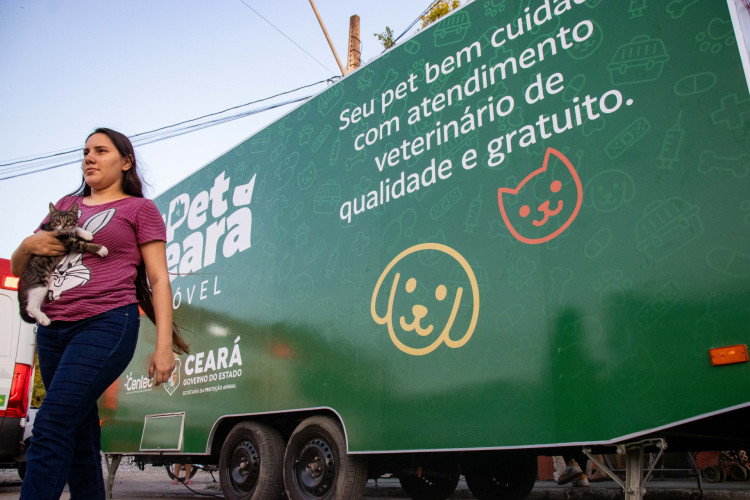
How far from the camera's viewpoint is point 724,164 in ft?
8.32

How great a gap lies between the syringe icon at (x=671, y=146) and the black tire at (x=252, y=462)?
127 inches

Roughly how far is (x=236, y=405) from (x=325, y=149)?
2124 mm

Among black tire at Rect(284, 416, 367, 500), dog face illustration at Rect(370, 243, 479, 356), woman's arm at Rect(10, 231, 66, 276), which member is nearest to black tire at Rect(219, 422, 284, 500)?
black tire at Rect(284, 416, 367, 500)

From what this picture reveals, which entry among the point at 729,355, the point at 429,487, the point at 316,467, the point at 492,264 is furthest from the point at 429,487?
the point at 729,355

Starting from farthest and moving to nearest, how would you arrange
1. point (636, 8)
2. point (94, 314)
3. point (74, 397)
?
point (636, 8) → point (94, 314) → point (74, 397)

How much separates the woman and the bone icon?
231 centimetres

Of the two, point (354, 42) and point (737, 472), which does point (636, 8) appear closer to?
A: point (737, 472)

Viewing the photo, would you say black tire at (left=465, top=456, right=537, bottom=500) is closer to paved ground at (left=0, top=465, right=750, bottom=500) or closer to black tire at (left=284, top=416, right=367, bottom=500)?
black tire at (left=284, top=416, right=367, bottom=500)

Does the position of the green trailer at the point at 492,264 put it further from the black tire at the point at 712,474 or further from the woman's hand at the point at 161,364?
the black tire at the point at 712,474

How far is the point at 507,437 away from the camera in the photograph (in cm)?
300

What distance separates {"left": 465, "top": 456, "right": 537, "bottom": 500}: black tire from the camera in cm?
462

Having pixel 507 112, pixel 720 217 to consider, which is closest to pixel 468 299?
pixel 507 112

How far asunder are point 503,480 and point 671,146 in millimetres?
3042

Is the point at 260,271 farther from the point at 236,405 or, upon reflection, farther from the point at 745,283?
the point at 745,283
